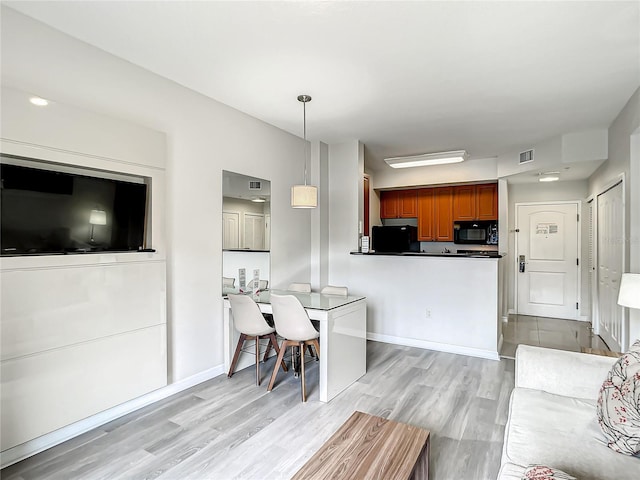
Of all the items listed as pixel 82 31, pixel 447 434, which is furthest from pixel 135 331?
pixel 447 434

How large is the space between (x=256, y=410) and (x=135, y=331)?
44.9 inches

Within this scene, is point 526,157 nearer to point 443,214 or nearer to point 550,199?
point 550,199

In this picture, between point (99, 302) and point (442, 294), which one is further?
point (442, 294)

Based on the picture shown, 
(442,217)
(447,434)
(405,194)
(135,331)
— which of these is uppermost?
(405,194)

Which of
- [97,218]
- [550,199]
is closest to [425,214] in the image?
[550,199]

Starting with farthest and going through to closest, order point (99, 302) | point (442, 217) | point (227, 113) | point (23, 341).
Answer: point (442, 217) < point (227, 113) < point (99, 302) < point (23, 341)

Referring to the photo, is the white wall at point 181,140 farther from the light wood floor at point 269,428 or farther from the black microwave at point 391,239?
the black microwave at point 391,239

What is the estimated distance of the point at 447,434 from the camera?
2477mm

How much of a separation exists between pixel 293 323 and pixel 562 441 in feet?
6.52

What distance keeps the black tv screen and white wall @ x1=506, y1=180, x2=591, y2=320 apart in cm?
614

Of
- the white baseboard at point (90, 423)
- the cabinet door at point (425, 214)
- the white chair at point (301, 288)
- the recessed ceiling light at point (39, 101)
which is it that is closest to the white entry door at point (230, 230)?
the white chair at point (301, 288)

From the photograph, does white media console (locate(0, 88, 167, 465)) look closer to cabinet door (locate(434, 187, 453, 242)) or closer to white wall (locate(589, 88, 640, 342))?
white wall (locate(589, 88, 640, 342))

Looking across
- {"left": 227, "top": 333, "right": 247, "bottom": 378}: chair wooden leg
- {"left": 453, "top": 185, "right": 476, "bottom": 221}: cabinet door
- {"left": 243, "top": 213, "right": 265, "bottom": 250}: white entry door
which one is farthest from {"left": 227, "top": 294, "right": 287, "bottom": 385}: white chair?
{"left": 453, "top": 185, "right": 476, "bottom": 221}: cabinet door

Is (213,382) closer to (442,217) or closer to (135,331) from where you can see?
(135,331)
